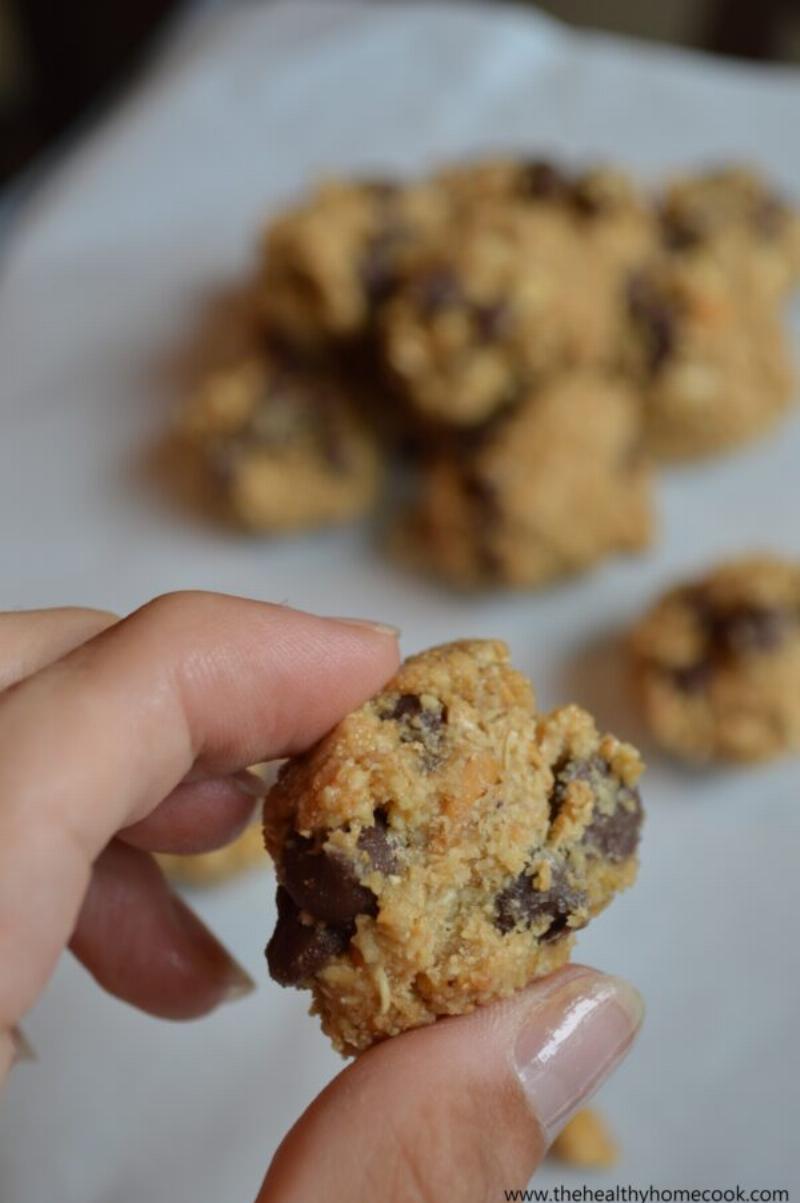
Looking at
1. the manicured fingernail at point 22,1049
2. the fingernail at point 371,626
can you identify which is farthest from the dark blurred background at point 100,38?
the fingernail at point 371,626

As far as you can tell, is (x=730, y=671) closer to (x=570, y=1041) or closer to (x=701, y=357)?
(x=701, y=357)

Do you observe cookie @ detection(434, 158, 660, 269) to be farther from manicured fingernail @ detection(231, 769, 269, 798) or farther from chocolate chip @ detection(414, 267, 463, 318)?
manicured fingernail @ detection(231, 769, 269, 798)

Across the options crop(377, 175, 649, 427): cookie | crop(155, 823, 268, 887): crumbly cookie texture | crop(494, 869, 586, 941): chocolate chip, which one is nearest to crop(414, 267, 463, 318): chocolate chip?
crop(377, 175, 649, 427): cookie

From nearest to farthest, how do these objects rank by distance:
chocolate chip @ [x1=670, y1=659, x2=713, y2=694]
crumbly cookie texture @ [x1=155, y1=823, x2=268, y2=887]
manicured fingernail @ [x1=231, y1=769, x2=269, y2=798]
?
manicured fingernail @ [x1=231, y1=769, x2=269, y2=798] < crumbly cookie texture @ [x1=155, y1=823, x2=268, y2=887] < chocolate chip @ [x1=670, y1=659, x2=713, y2=694]

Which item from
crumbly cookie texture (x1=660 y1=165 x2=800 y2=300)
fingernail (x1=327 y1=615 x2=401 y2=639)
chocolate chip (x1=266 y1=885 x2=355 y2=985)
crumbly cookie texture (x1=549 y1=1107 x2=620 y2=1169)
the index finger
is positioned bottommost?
crumbly cookie texture (x1=549 y1=1107 x2=620 y2=1169)

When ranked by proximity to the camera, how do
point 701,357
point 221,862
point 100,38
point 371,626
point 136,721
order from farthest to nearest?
1. point 100,38
2. point 701,357
3. point 221,862
4. point 371,626
5. point 136,721

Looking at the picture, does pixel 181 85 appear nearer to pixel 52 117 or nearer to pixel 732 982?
pixel 52 117

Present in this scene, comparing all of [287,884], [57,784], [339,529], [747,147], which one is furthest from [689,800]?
[747,147]

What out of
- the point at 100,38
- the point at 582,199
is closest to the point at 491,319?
the point at 582,199
